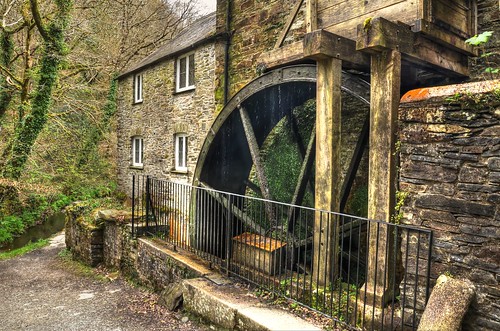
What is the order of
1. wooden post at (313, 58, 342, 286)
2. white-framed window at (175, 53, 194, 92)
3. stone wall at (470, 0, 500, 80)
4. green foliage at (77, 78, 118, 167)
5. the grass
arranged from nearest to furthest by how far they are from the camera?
wooden post at (313, 58, 342, 286)
stone wall at (470, 0, 500, 80)
the grass
white-framed window at (175, 53, 194, 92)
green foliage at (77, 78, 118, 167)

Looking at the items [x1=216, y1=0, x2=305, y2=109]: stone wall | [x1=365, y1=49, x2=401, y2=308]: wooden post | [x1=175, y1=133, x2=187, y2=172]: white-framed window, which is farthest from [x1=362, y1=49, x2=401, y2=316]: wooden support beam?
[x1=175, y1=133, x2=187, y2=172]: white-framed window

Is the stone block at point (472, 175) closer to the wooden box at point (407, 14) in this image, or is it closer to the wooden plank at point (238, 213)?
the wooden box at point (407, 14)

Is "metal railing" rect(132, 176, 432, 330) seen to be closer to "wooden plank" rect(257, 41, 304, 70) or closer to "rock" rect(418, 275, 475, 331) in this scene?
"rock" rect(418, 275, 475, 331)

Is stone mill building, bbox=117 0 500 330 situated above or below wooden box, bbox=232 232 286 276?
above

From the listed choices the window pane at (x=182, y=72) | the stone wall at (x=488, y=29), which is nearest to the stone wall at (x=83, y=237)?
the window pane at (x=182, y=72)

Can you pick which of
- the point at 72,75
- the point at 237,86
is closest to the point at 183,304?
the point at 237,86

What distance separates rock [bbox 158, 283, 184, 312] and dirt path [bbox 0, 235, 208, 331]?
8 centimetres

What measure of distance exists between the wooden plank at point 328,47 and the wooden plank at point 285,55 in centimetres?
29

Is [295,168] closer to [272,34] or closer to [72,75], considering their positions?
[272,34]

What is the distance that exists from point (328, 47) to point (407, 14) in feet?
2.63

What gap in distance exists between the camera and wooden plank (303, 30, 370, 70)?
3.63 metres

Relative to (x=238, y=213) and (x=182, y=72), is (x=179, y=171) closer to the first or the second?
(x=182, y=72)

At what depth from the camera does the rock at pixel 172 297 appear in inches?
185

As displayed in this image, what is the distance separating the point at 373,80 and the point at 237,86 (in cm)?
475
